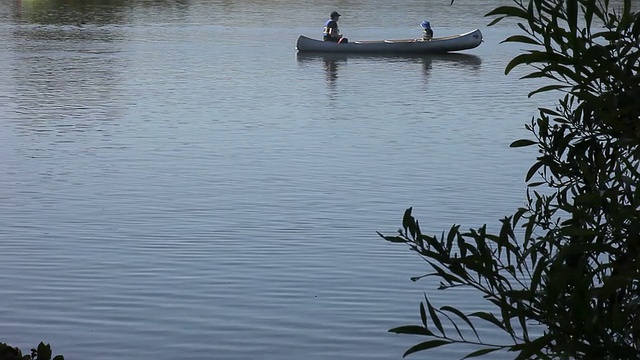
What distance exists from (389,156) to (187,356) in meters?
8.62

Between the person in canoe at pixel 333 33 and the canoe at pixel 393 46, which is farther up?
the person in canoe at pixel 333 33

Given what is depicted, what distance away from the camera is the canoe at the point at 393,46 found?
31172 mm

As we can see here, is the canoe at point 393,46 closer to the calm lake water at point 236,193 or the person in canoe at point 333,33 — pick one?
the person in canoe at point 333,33

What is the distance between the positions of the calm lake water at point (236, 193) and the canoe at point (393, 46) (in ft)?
3.97

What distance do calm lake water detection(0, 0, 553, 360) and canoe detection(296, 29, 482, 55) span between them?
121 cm

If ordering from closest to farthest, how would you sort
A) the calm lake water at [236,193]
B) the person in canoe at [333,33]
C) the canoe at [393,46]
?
the calm lake water at [236,193], the canoe at [393,46], the person in canoe at [333,33]

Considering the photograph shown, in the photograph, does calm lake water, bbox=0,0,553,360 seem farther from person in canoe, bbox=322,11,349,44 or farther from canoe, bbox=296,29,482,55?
person in canoe, bbox=322,11,349,44

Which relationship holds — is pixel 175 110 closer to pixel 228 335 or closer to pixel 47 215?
pixel 47 215

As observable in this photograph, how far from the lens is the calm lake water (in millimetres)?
7688

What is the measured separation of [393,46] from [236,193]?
1924 centimetres

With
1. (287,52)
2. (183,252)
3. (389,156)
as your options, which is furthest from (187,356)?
(287,52)

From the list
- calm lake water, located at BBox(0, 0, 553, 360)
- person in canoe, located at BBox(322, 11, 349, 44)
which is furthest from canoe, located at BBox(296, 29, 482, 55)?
calm lake water, located at BBox(0, 0, 553, 360)

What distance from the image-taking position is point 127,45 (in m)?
33.6

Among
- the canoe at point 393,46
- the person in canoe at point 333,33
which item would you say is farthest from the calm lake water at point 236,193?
the person in canoe at point 333,33
